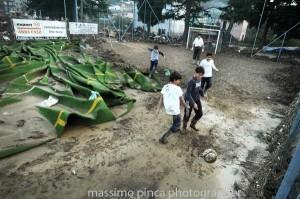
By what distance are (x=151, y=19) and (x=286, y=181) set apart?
2522 cm

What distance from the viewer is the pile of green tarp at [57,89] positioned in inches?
193

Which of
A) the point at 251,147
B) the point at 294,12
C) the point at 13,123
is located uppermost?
the point at 294,12

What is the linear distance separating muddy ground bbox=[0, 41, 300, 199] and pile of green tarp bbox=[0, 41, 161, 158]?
299 millimetres

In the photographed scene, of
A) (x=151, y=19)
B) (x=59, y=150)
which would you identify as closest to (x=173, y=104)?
(x=59, y=150)

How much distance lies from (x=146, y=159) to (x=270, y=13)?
64.6ft

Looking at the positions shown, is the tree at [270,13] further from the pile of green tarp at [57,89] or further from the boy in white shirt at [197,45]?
the pile of green tarp at [57,89]

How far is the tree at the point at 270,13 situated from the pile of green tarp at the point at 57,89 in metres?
15.6

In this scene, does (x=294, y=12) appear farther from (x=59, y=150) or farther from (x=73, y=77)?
(x=59, y=150)

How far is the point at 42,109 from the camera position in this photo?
16.4 feet

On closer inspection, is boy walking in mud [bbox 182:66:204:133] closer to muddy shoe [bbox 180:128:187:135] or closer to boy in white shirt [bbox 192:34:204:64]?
muddy shoe [bbox 180:128:187:135]

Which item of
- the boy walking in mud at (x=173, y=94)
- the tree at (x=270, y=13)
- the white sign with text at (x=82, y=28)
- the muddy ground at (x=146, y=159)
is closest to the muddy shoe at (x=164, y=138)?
the muddy ground at (x=146, y=159)

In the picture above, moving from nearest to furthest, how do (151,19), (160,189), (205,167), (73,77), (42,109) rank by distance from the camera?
(160,189)
(205,167)
(42,109)
(73,77)
(151,19)

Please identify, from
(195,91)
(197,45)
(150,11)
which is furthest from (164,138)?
(150,11)

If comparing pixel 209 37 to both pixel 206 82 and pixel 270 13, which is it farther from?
pixel 206 82
